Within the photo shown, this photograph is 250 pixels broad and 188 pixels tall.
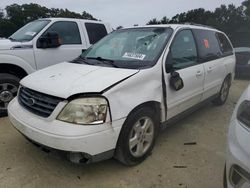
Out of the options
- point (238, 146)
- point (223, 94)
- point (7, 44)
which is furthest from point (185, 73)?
point (7, 44)

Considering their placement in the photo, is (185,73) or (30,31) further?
(30,31)

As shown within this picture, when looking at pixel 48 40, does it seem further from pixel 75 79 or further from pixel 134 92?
pixel 134 92

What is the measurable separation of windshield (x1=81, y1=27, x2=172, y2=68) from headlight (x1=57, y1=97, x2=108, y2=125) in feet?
2.73

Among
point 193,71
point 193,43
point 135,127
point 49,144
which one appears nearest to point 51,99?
point 49,144

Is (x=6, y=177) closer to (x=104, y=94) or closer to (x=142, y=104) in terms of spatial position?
(x=104, y=94)

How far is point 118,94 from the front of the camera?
2.96 meters

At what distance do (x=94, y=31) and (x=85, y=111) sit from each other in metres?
4.14

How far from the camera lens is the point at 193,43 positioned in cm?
446

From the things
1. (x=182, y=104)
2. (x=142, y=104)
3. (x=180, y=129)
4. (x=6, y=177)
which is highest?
(x=142, y=104)

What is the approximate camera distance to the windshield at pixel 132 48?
3591mm

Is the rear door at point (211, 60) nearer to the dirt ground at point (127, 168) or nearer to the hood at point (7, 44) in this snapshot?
the dirt ground at point (127, 168)

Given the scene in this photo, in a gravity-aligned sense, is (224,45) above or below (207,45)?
below

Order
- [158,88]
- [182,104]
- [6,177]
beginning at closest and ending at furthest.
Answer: [6,177] → [158,88] → [182,104]

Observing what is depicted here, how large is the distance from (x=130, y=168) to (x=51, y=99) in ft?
4.13
